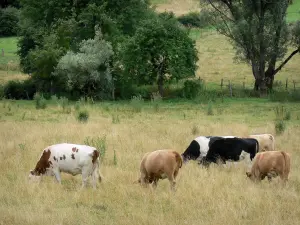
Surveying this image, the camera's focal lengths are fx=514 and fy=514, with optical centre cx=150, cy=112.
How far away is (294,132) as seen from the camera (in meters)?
20.6

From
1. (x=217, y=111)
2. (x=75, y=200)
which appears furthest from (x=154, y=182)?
(x=217, y=111)

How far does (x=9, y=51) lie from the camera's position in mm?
62469

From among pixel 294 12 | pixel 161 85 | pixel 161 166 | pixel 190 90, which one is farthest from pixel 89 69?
pixel 294 12

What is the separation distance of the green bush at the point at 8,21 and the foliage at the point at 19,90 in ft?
97.3

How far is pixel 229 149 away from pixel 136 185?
11.9 ft

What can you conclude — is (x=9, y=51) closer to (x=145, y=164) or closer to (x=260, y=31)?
(x=260, y=31)

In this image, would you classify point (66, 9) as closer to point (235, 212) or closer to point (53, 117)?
point (53, 117)

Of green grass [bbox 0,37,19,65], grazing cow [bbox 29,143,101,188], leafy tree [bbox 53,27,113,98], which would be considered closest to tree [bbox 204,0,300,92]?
leafy tree [bbox 53,27,113,98]

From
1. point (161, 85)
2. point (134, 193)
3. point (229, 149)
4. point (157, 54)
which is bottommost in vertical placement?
point (134, 193)

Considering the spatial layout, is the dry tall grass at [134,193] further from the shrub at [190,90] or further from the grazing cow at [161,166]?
the shrub at [190,90]

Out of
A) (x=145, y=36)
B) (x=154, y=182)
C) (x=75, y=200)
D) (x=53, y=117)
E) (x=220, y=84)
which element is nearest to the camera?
(x=75, y=200)

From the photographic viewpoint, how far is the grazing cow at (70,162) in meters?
12.0

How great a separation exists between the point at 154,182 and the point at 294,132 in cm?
1053

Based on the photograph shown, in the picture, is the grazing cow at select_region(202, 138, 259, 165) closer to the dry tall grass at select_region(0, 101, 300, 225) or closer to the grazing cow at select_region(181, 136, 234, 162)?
the grazing cow at select_region(181, 136, 234, 162)
